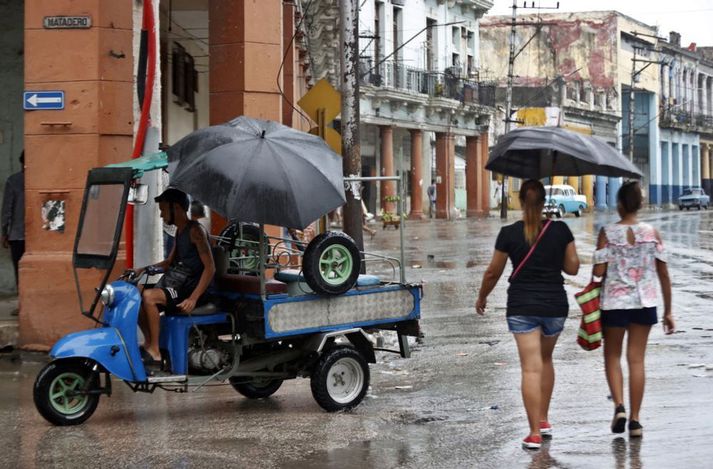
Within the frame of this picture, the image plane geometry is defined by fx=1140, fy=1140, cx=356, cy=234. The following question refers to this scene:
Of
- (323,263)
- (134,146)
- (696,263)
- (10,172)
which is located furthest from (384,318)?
(696,263)

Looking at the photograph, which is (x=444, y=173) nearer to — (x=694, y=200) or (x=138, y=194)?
(x=694, y=200)

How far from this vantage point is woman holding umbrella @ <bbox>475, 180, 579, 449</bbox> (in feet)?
22.9

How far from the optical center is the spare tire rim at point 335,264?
8.19m

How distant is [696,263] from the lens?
21906 millimetres

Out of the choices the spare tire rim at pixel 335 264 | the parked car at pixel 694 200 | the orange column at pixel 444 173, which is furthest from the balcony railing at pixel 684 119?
the spare tire rim at pixel 335 264

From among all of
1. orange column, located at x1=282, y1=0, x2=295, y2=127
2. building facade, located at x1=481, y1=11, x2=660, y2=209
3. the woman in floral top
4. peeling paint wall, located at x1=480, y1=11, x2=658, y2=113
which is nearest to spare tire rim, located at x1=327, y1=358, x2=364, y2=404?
the woman in floral top

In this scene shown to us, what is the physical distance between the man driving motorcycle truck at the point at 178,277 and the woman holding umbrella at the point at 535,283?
2318 millimetres

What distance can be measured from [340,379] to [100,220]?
6.96 feet

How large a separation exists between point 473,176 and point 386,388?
152ft

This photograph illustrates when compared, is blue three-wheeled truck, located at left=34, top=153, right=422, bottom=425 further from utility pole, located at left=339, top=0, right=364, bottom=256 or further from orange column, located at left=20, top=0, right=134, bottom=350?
utility pole, located at left=339, top=0, right=364, bottom=256

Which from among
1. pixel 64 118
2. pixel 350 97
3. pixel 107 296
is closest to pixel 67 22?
pixel 64 118

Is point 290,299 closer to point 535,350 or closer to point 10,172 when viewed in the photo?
point 535,350

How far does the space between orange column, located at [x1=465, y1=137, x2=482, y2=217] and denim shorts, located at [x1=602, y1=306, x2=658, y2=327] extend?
47.9 metres

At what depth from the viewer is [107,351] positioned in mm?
7742
